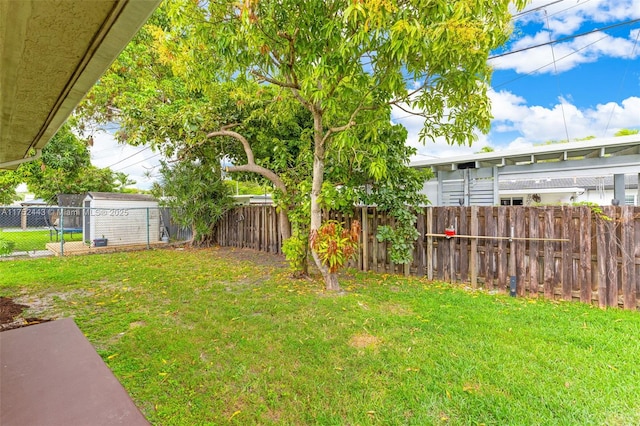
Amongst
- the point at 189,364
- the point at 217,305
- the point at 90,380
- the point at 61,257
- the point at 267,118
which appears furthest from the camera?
the point at 61,257

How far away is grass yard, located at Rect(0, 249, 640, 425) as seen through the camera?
7.28 feet

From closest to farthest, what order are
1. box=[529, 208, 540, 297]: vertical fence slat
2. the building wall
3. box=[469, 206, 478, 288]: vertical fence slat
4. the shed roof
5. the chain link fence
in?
box=[529, 208, 540, 297]: vertical fence slat, box=[469, 206, 478, 288]: vertical fence slat, the chain link fence, the building wall, the shed roof

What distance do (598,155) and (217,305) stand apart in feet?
29.7

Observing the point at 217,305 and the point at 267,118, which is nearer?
the point at 217,305

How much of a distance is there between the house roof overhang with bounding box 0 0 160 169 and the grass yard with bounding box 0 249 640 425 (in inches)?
85.4

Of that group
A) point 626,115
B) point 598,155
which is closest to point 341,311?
point 598,155

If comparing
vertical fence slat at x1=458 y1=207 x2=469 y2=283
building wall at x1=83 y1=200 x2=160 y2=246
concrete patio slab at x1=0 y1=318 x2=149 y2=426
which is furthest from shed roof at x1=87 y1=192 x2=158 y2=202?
vertical fence slat at x1=458 y1=207 x2=469 y2=283

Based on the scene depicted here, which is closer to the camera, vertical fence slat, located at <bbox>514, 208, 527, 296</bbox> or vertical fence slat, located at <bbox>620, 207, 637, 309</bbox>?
vertical fence slat, located at <bbox>620, 207, 637, 309</bbox>

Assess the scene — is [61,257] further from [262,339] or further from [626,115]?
[626,115]

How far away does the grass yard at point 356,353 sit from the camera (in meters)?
2.22

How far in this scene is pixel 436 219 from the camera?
5.75 meters

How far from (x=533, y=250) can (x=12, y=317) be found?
756cm

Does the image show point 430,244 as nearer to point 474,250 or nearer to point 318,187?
point 474,250

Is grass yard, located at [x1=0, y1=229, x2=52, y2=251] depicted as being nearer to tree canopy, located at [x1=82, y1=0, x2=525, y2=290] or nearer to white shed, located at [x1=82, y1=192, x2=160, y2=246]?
white shed, located at [x1=82, y1=192, x2=160, y2=246]
